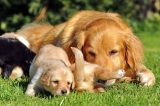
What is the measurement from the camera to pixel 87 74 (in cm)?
673

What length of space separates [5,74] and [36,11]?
269 inches

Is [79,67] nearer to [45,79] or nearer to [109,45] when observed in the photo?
[45,79]

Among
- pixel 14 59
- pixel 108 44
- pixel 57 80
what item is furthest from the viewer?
pixel 14 59

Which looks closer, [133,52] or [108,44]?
[108,44]

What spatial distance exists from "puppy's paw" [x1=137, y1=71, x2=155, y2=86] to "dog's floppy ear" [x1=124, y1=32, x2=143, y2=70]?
5.7 inches

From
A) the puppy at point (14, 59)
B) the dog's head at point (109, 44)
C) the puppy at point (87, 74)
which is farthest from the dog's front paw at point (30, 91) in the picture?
the puppy at point (14, 59)

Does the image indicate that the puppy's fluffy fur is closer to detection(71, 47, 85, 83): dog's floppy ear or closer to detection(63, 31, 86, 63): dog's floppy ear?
detection(63, 31, 86, 63): dog's floppy ear

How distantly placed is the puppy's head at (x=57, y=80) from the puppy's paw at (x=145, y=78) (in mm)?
1413

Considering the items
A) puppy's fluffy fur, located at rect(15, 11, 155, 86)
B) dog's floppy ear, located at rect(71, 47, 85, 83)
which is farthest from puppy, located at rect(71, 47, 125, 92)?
puppy's fluffy fur, located at rect(15, 11, 155, 86)

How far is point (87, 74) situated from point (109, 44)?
→ 2.34 feet

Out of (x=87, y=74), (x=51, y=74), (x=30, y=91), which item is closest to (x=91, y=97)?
(x=87, y=74)

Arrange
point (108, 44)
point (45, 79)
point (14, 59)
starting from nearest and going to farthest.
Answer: point (45, 79) → point (108, 44) → point (14, 59)

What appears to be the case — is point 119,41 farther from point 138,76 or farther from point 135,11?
point 135,11

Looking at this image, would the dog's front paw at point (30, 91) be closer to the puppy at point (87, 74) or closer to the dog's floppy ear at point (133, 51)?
the puppy at point (87, 74)
